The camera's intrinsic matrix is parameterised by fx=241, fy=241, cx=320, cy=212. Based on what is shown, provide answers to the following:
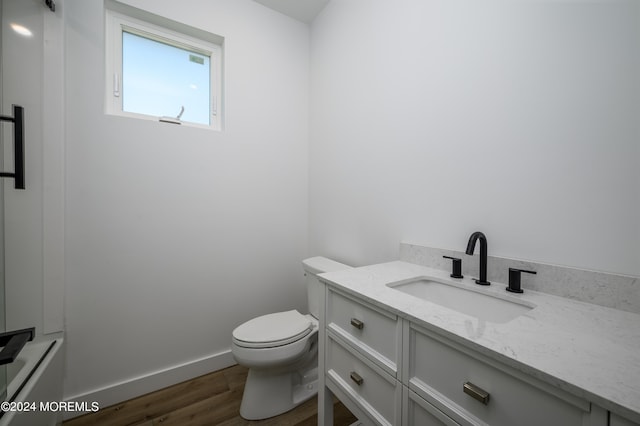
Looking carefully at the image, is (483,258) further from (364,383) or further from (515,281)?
(364,383)

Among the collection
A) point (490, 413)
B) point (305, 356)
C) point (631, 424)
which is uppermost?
point (631, 424)

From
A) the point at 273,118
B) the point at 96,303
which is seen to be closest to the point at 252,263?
the point at 96,303

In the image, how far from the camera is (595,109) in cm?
77

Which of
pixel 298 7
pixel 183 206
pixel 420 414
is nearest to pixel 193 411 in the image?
pixel 183 206

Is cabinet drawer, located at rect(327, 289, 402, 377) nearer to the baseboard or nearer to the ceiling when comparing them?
the baseboard

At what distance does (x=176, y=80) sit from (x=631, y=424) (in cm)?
237

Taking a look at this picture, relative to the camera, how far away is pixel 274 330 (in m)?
1.36

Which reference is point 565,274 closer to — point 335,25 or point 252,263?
point 252,263

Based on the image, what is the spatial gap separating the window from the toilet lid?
4.59ft

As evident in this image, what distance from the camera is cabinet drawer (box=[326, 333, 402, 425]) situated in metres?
0.76

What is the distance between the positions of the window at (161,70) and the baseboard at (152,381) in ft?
5.33

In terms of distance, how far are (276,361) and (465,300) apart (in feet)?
3.13

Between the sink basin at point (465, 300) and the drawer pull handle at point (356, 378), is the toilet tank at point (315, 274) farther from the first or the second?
the drawer pull handle at point (356, 378)

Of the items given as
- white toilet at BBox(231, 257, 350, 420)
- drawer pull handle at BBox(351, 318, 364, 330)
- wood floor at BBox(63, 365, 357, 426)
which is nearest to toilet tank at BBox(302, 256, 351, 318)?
white toilet at BBox(231, 257, 350, 420)
